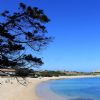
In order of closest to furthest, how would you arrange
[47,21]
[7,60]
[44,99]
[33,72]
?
[47,21], [7,60], [33,72], [44,99]

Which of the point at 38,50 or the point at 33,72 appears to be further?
the point at 33,72

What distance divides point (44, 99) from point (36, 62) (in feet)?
81.2

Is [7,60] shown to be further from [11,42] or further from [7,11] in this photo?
[7,11]

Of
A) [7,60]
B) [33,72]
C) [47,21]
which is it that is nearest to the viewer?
[47,21]

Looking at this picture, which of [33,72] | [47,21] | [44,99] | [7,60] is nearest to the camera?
[47,21]

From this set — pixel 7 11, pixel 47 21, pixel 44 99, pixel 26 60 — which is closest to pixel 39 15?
pixel 47 21

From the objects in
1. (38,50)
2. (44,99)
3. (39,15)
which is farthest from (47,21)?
(44,99)

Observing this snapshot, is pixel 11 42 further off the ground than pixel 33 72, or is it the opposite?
pixel 11 42

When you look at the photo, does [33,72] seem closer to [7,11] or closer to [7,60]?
[7,60]

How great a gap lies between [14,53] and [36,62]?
937 mm

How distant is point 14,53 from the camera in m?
13.0

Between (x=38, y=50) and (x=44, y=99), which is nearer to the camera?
(x=38, y=50)

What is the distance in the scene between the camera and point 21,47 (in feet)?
42.0

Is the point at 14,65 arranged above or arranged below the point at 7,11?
below
